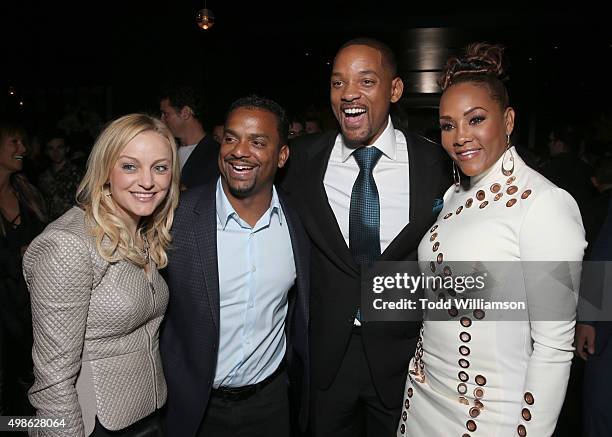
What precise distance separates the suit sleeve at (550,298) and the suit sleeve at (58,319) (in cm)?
126

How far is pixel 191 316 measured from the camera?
1.88m

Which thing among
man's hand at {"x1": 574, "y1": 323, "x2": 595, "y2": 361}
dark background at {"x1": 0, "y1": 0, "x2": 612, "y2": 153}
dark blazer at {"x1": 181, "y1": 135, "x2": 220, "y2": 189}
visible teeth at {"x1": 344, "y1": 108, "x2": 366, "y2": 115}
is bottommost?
man's hand at {"x1": 574, "y1": 323, "x2": 595, "y2": 361}

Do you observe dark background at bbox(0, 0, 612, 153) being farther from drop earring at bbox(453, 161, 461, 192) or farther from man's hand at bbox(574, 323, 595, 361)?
drop earring at bbox(453, 161, 461, 192)

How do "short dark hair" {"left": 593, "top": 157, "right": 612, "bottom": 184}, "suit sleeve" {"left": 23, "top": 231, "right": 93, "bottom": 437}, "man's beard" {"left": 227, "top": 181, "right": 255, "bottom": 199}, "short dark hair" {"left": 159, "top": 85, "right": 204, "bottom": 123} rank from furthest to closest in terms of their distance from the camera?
1. "short dark hair" {"left": 159, "top": 85, "right": 204, "bottom": 123}
2. "short dark hair" {"left": 593, "top": 157, "right": 612, "bottom": 184}
3. "man's beard" {"left": 227, "top": 181, "right": 255, "bottom": 199}
4. "suit sleeve" {"left": 23, "top": 231, "right": 93, "bottom": 437}

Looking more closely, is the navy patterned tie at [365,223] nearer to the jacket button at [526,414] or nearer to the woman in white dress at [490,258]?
the woman in white dress at [490,258]

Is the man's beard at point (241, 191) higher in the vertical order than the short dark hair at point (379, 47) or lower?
lower

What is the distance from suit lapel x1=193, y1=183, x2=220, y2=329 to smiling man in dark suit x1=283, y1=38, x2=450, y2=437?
1.38 ft

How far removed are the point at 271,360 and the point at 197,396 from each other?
0.34 m

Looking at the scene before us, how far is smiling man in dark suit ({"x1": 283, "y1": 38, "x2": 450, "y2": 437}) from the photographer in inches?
80.8

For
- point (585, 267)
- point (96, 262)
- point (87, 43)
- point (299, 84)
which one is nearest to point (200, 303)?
point (96, 262)

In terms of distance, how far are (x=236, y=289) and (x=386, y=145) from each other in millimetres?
859

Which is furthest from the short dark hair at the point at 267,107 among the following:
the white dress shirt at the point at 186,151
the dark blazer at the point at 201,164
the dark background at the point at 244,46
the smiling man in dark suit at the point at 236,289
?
the dark background at the point at 244,46

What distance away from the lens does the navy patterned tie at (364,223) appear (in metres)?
2.05

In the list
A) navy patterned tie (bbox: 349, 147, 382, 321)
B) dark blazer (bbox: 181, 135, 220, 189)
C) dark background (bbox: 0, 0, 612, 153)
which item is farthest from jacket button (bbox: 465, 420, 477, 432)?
dark background (bbox: 0, 0, 612, 153)
